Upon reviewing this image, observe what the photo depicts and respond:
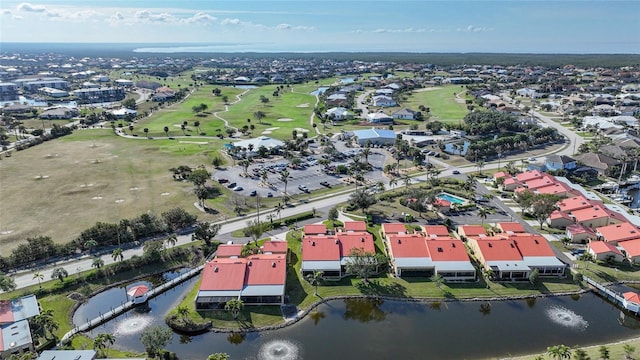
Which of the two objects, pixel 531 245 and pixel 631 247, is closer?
pixel 531 245

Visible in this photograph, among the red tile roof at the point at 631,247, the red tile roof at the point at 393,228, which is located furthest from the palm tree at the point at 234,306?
the red tile roof at the point at 631,247

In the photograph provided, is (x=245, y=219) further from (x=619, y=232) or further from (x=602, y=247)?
(x=619, y=232)

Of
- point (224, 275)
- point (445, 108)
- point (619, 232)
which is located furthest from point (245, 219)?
point (445, 108)

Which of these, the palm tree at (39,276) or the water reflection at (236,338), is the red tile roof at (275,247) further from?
the palm tree at (39,276)

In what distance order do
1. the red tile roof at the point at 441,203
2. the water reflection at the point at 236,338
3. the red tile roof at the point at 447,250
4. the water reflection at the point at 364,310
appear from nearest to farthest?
the water reflection at the point at 236,338
the water reflection at the point at 364,310
the red tile roof at the point at 447,250
the red tile roof at the point at 441,203

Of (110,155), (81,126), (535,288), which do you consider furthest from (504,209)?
(81,126)

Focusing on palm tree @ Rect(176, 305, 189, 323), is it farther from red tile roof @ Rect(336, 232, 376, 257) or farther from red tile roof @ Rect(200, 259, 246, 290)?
red tile roof @ Rect(336, 232, 376, 257)
